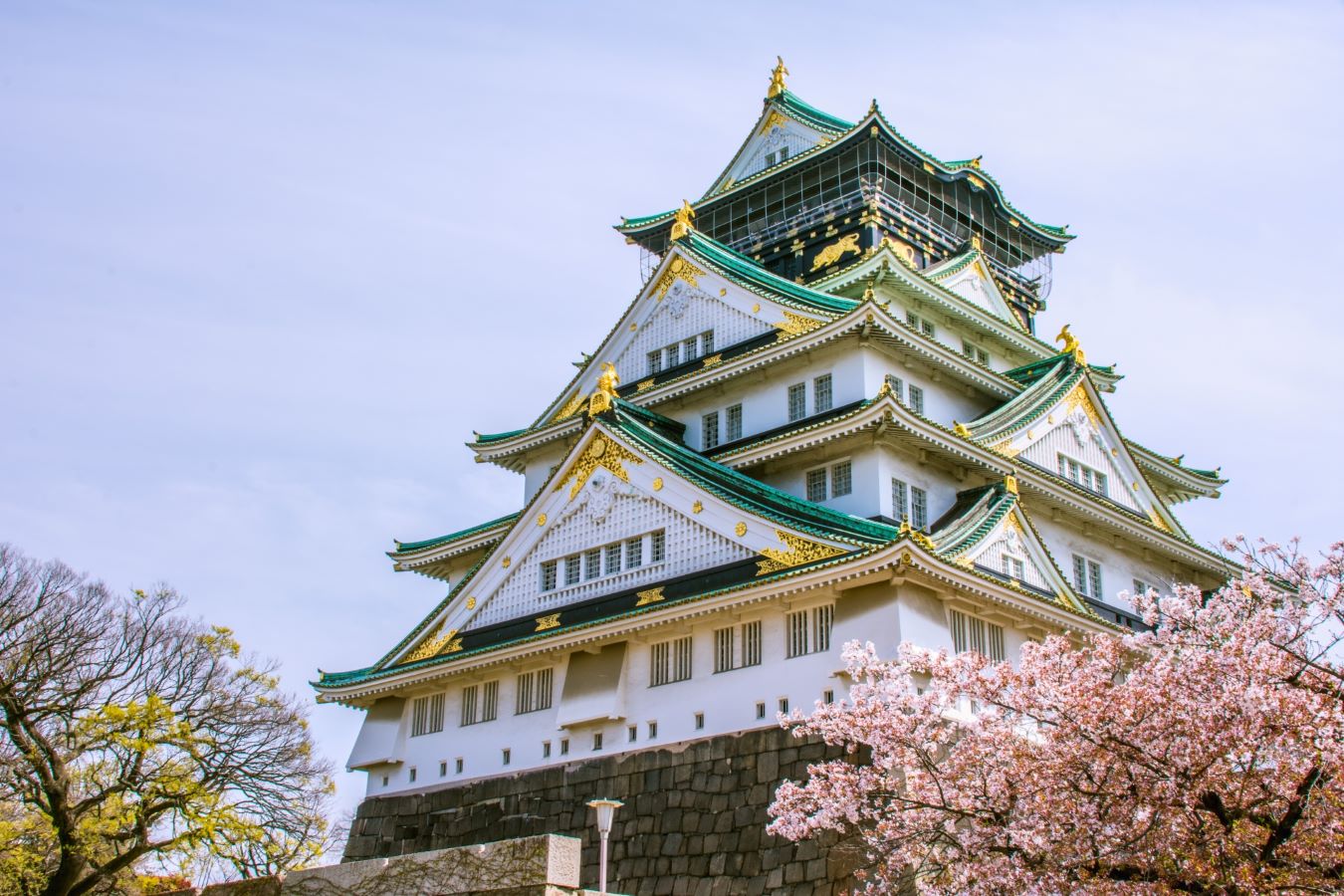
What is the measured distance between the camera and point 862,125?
147ft

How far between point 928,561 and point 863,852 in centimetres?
569

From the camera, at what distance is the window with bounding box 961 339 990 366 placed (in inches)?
1683

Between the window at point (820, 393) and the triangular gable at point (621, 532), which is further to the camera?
the window at point (820, 393)

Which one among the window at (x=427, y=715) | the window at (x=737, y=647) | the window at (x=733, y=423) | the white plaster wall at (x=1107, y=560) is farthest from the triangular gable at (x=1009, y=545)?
the window at (x=427, y=715)

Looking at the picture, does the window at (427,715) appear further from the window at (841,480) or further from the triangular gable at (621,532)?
the window at (841,480)

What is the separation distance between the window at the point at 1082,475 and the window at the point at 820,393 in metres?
6.52

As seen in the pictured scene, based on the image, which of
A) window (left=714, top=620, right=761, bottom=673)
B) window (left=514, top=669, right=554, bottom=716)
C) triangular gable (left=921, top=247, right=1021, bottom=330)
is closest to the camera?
Answer: window (left=714, top=620, right=761, bottom=673)

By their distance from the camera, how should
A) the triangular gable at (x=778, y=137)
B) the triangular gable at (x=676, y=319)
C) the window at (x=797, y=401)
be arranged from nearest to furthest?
the window at (x=797, y=401), the triangular gable at (x=676, y=319), the triangular gable at (x=778, y=137)

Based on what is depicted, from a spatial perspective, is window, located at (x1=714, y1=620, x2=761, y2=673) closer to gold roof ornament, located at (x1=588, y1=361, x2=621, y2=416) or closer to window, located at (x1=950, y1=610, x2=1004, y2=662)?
window, located at (x1=950, y1=610, x2=1004, y2=662)

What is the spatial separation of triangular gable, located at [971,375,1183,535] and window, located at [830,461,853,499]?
401 centimetres

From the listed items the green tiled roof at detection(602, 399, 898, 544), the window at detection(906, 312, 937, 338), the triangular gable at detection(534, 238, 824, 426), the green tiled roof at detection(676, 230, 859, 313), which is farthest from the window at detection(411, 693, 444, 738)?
the window at detection(906, 312, 937, 338)

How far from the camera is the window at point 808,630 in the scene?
28.8 m

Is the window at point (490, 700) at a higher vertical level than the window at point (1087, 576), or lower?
lower

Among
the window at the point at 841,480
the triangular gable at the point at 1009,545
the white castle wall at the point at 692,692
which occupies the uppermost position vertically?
the window at the point at 841,480
